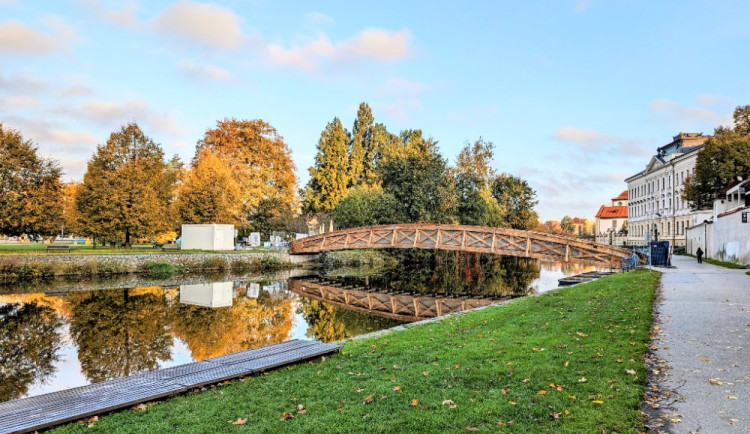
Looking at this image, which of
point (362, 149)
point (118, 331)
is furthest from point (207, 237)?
point (362, 149)

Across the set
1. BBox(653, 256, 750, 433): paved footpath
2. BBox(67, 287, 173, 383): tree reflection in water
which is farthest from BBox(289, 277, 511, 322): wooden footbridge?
BBox(653, 256, 750, 433): paved footpath

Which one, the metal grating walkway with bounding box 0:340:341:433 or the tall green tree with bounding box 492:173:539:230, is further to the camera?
the tall green tree with bounding box 492:173:539:230

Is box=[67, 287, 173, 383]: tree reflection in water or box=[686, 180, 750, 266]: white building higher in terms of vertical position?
box=[686, 180, 750, 266]: white building

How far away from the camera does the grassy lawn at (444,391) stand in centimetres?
425

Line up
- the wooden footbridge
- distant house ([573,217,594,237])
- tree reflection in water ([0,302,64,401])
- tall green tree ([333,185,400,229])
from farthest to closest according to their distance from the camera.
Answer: distant house ([573,217,594,237]) → tall green tree ([333,185,400,229]) → the wooden footbridge → tree reflection in water ([0,302,64,401])

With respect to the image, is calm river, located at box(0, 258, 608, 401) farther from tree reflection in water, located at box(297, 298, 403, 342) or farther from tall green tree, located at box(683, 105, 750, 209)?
tall green tree, located at box(683, 105, 750, 209)

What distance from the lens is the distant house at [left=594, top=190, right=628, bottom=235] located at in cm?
10038

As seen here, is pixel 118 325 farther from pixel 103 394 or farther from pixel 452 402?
pixel 452 402

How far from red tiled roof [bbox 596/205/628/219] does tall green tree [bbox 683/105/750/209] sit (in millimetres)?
55797

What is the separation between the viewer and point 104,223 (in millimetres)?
28547

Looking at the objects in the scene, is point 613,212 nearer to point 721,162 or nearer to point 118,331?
point 721,162

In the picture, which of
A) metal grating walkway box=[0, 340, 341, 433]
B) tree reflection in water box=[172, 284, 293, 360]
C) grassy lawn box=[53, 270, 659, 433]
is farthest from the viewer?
tree reflection in water box=[172, 284, 293, 360]

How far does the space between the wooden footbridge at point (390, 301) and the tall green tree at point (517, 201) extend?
1627 inches

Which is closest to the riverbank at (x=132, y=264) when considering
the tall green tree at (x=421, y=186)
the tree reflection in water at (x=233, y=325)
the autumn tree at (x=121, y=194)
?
the autumn tree at (x=121, y=194)
